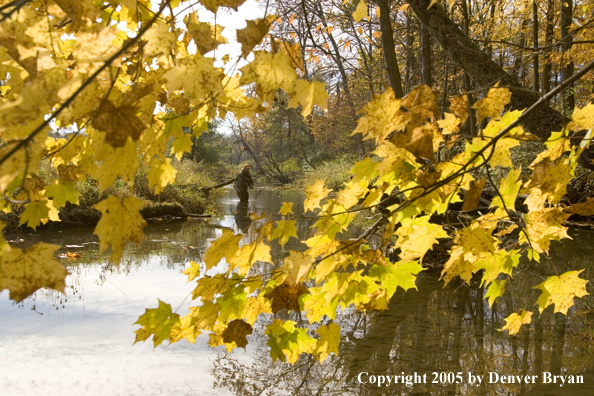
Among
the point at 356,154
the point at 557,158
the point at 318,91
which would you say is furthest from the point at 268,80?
the point at 356,154

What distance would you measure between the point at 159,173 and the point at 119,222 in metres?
0.47

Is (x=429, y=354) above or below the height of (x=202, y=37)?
below

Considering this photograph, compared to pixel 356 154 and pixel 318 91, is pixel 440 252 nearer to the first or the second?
pixel 318 91

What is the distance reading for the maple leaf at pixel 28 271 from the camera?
625mm

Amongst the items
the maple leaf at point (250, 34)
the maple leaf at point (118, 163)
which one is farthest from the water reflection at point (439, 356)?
the maple leaf at point (118, 163)

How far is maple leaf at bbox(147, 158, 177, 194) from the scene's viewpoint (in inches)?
46.6

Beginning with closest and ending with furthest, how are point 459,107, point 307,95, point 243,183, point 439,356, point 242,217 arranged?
point 307,95 → point 459,107 → point 439,356 → point 242,217 → point 243,183

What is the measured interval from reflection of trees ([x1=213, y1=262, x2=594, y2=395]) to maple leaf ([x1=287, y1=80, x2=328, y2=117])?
6.69ft

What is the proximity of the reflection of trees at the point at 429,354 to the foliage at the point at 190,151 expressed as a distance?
1243mm

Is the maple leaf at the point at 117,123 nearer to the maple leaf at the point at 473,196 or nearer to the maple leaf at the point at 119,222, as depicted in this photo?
the maple leaf at the point at 119,222

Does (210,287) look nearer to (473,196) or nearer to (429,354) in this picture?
(473,196)

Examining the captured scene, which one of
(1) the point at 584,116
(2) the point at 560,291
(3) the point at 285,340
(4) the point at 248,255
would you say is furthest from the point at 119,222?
(2) the point at 560,291

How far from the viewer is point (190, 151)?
127cm

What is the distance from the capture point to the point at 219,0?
0.80m
